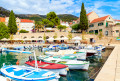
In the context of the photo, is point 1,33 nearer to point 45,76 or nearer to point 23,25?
point 23,25

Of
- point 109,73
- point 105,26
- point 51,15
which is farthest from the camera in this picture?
point 51,15

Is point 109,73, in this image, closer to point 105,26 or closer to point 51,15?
point 105,26

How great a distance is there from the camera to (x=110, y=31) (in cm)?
5016

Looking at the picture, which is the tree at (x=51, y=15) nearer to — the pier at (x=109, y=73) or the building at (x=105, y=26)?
the building at (x=105, y=26)

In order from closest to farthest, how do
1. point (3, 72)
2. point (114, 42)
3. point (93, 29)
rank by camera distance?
1. point (3, 72)
2. point (114, 42)
3. point (93, 29)

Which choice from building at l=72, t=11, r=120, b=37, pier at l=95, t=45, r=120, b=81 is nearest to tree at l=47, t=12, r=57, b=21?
building at l=72, t=11, r=120, b=37

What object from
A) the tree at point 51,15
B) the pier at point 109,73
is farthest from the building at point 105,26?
the pier at point 109,73

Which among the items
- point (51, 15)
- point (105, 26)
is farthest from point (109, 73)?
point (51, 15)

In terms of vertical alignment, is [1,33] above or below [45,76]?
above

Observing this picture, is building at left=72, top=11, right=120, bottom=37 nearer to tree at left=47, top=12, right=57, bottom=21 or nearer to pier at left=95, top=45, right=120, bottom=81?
tree at left=47, top=12, right=57, bottom=21

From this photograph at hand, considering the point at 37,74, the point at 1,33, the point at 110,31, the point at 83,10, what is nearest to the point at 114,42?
the point at 110,31

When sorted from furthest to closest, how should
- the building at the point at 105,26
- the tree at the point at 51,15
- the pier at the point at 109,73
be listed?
the tree at the point at 51,15 < the building at the point at 105,26 < the pier at the point at 109,73

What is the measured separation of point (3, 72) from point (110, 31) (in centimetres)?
4904

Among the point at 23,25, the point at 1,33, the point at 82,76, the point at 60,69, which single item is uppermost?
the point at 23,25
